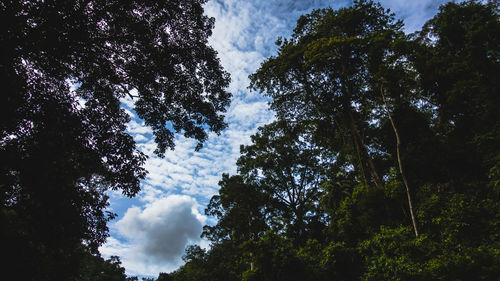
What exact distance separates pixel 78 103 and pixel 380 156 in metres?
19.8

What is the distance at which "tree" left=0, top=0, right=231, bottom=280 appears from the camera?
212 inches

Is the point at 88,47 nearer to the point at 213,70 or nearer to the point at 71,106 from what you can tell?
the point at 71,106

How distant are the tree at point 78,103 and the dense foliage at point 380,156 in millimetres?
5231

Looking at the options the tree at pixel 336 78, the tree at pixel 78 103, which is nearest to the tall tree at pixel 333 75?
the tree at pixel 336 78

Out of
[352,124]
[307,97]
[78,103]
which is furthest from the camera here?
[307,97]

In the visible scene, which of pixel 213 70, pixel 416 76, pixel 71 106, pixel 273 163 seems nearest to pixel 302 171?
pixel 273 163

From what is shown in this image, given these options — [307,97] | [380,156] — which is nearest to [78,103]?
[307,97]

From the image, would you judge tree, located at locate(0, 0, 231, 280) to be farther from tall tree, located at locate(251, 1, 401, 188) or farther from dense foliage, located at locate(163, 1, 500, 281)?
tall tree, located at locate(251, 1, 401, 188)

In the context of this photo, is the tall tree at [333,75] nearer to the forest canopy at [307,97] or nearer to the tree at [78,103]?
the forest canopy at [307,97]

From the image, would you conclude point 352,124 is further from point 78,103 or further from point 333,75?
point 78,103

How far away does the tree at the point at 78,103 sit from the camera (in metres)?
5.39

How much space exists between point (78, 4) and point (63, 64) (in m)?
1.87

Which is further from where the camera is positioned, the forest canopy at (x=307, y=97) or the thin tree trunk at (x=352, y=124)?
the thin tree trunk at (x=352, y=124)

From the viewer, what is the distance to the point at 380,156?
59.6 ft
